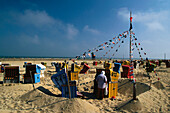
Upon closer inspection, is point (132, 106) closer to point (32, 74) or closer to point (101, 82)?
point (101, 82)

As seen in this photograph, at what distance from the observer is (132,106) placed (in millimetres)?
5609

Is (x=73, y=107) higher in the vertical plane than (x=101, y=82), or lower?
lower

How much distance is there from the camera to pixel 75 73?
11.2 meters

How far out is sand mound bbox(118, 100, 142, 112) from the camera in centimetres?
550

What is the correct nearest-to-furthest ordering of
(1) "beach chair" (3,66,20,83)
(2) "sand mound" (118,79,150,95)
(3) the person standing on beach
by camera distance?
(3) the person standing on beach, (2) "sand mound" (118,79,150,95), (1) "beach chair" (3,66,20,83)

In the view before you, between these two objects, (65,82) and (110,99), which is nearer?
(65,82)

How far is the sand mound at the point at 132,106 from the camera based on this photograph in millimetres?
5500

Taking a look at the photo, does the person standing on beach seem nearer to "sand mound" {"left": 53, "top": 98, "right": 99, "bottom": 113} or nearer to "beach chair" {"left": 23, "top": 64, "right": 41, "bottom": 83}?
"sand mound" {"left": 53, "top": 98, "right": 99, "bottom": 113}

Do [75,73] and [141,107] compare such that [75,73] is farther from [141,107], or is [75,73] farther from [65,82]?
[141,107]

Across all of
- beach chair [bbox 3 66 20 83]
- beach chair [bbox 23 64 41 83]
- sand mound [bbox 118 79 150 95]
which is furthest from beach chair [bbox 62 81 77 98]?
beach chair [bbox 3 66 20 83]

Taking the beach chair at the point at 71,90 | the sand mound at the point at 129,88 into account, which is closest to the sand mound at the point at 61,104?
the beach chair at the point at 71,90

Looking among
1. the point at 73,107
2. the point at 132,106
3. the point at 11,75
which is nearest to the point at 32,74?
the point at 11,75

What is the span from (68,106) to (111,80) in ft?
10.0

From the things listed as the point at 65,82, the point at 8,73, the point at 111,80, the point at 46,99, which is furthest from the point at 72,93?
the point at 8,73
